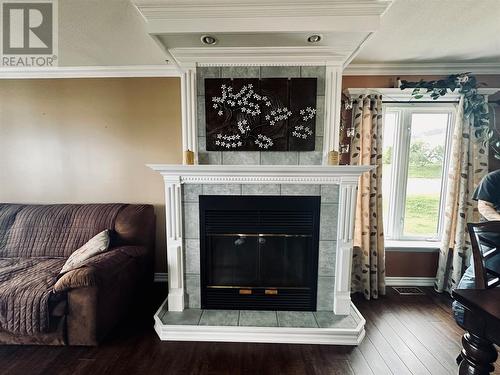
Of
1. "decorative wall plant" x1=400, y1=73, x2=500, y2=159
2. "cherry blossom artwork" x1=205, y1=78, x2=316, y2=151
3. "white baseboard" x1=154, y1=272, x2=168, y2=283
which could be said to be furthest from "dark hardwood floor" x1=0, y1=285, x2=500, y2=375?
"decorative wall plant" x1=400, y1=73, x2=500, y2=159

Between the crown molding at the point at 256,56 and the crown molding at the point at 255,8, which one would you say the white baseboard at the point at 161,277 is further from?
the crown molding at the point at 255,8

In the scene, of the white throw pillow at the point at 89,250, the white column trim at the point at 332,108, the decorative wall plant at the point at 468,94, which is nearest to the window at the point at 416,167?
the decorative wall plant at the point at 468,94

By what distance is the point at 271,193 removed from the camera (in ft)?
7.13

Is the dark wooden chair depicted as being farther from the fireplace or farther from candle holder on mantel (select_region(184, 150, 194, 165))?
candle holder on mantel (select_region(184, 150, 194, 165))

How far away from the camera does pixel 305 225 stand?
7.24 ft

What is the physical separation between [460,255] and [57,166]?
4654 mm

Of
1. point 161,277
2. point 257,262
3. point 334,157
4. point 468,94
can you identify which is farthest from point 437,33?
point 161,277

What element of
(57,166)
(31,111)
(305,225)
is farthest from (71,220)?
(305,225)

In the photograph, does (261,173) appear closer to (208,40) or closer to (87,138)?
(208,40)

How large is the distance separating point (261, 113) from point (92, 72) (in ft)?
6.74

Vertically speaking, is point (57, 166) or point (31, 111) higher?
point (31, 111)

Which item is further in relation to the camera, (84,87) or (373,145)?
(84,87)

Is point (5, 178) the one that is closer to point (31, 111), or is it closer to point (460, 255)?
point (31, 111)

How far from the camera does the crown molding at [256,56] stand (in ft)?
6.81
